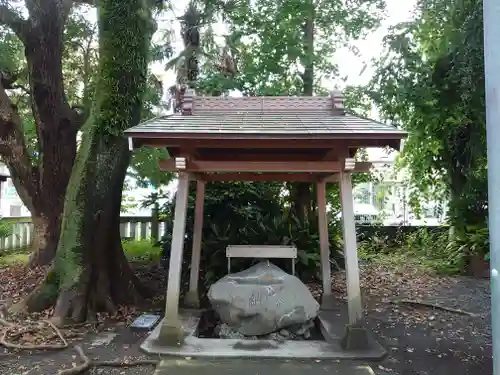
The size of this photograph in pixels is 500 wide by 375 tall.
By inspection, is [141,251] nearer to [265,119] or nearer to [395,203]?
[265,119]

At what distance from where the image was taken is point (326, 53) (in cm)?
1001

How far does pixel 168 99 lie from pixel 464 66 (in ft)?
33.6

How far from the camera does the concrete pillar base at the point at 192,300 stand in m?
7.06

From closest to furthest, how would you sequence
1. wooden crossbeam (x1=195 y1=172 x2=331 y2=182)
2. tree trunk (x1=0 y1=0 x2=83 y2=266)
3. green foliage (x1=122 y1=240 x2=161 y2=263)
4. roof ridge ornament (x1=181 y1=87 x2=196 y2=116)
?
1. roof ridge ornament (x1=181 y1=87 x2=196 y2=116)
2. wooden crossbeam (x1=195 y1=172 x2=331 y2=182)
3. tree trunk (x1=0 y1=0 x2=83 y2=266)
4. green foliage (x1=122 y1=240 x2=161 y2=263)

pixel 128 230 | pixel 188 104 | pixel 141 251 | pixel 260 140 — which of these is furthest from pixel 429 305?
pixel 128 230

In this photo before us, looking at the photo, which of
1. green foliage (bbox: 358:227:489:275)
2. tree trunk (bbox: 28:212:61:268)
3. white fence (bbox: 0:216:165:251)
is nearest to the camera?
tree trunk (bbox: 28:212:61:268)

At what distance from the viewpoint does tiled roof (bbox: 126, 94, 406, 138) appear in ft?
16.3

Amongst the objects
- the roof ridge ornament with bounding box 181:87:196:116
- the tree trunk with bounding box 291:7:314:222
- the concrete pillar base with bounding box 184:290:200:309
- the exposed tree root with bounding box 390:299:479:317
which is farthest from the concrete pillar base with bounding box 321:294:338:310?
the roof ridge ornament with bounding box 181:87:196:116

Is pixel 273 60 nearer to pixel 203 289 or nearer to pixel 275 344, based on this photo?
pixel 203 289

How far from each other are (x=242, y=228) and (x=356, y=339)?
4.13 metres

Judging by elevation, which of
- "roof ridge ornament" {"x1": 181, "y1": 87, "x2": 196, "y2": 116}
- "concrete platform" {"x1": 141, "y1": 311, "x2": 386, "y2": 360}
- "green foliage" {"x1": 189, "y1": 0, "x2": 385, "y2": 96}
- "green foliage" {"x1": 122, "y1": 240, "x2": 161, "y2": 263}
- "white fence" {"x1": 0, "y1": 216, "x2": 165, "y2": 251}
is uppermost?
"green foliage" {"x1": 189, "y1": 0, "x2": 385, "y2": 96}

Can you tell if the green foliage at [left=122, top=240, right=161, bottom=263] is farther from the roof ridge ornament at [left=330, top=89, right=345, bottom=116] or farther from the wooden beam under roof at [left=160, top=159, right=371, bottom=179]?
the roof ridge ornament at [left=330, top=89, right=345, bottom=116]

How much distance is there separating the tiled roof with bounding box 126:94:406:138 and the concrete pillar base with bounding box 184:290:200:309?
113 inches

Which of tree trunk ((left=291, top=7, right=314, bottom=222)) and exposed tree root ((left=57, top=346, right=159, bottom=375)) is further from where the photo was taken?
tree trunk ((left=291, top=7, right=314, bottom=222))
